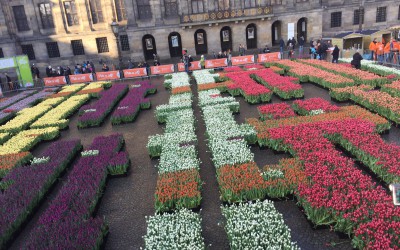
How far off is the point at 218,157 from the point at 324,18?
42806 millimetres

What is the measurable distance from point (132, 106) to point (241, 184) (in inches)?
511

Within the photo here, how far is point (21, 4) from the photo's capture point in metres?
43.4

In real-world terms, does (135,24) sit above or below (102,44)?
above

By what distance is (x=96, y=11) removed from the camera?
43750 mm

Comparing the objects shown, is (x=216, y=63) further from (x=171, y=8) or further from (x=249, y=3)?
(x=249, y=3)

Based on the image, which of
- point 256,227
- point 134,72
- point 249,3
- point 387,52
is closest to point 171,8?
point 249,3

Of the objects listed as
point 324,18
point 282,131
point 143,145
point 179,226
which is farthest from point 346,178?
point 324,18

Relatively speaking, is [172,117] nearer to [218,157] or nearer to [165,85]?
[218,157]

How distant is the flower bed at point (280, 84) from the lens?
19578 mm

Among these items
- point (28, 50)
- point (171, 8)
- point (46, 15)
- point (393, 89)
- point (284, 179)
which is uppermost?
point (46, 15)

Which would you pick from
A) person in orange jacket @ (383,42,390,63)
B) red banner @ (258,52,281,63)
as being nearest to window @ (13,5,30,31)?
red banner @ (258,52,281,63)

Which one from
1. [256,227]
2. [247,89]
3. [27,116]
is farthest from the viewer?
[27,116]

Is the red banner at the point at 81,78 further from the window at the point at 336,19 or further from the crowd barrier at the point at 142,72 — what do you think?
the window at the point at 336,19

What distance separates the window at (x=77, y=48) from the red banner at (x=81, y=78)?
39.6 ft
